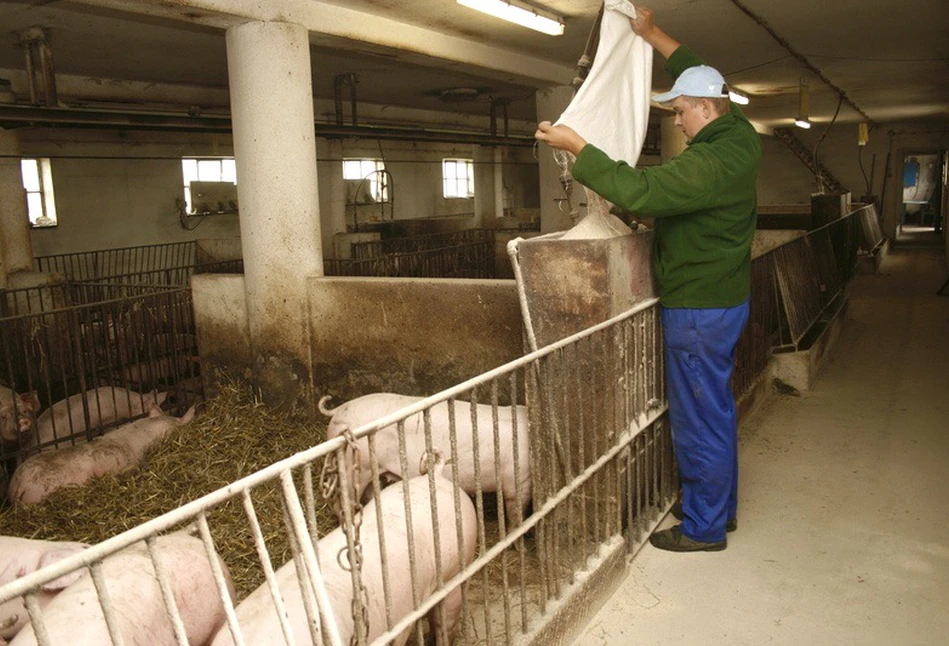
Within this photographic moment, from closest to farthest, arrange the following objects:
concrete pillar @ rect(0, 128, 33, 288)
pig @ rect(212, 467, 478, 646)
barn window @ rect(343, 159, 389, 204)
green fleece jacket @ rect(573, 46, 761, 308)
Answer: pig @ rect(212, 467, 478, 646) < green fleece jacket @ rect(573, 46, 761, 308) < concrete pillar @ rect(0, 128, 33, 288) < barn window @ rect(343, 159, 389, 204)

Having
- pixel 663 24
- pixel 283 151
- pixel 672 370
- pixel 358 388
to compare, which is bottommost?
pixel 358 388

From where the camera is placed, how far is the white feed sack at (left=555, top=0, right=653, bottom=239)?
11.2ft

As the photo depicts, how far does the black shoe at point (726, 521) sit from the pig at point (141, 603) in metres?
2.28

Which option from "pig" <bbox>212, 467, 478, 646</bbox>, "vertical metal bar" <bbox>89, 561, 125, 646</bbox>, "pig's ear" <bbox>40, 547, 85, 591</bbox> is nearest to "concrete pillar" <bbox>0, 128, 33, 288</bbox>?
"pig's ear" <bbox>40, 547, 85, 591</bbox>

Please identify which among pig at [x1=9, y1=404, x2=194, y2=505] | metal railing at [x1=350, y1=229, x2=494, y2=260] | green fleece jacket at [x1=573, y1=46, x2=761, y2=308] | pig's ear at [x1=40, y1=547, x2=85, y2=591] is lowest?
pig at [x1=9, y1=404, x2=194, y2=505]

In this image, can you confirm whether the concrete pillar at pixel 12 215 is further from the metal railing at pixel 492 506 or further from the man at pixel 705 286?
the man at pixel 705 286

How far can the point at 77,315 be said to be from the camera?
16.8 ft

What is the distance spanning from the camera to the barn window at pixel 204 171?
13.6 meters

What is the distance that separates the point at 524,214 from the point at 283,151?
36.6ft

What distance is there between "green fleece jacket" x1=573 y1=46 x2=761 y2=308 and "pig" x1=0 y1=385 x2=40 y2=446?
401cm

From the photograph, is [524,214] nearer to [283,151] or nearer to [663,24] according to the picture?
[663,24]

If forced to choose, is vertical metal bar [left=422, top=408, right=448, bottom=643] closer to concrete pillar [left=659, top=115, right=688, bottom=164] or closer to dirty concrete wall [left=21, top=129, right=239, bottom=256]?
dirty concrete wall [left=21, top=129, right=239, bottom=256]

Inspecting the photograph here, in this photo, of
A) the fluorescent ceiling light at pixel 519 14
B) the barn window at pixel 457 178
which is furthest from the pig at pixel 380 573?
the barn window at pixel 457 178

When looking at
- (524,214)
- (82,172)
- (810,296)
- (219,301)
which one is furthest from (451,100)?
(219,301)
